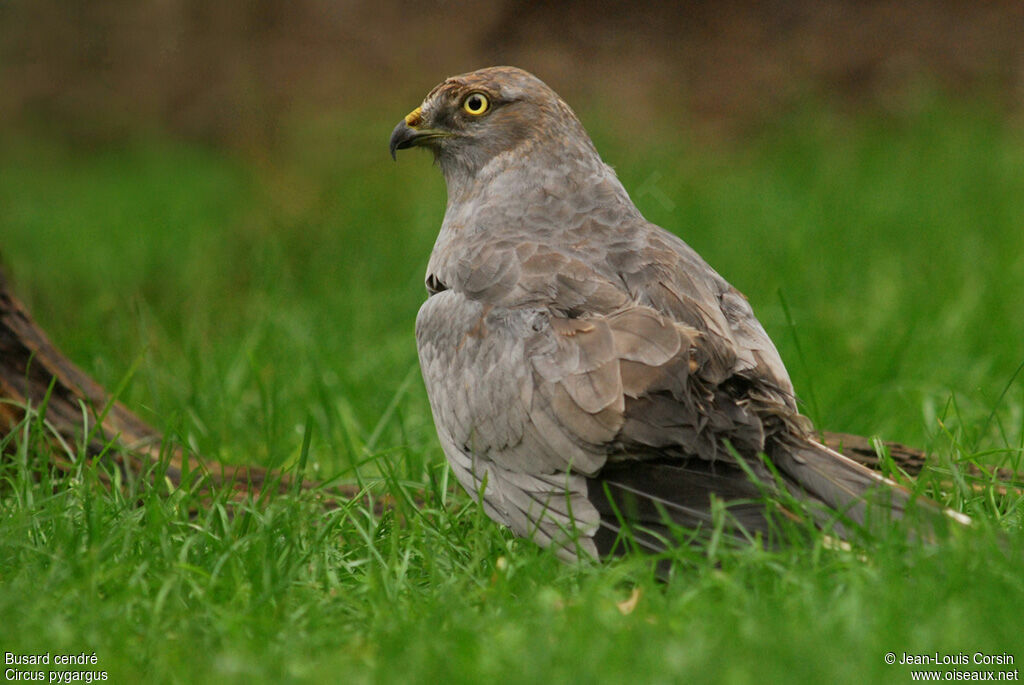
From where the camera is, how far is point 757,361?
Answer: 3.37 meters

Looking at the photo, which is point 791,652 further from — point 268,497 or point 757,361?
point 268,497

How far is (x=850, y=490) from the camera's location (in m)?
3.02

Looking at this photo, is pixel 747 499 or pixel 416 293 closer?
pixel 747 499

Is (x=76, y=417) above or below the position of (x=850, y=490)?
below

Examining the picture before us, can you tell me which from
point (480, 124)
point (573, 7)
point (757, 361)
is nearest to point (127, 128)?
point (573, 7)

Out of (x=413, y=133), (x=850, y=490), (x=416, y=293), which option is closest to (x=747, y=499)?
(x=850, y=490)

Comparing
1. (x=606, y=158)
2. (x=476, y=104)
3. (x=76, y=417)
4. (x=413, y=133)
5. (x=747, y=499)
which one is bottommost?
(x=76, y=417)

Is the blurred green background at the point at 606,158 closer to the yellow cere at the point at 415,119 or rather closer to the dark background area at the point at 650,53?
the dark background area at the point at 650,53

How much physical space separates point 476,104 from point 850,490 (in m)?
2.02

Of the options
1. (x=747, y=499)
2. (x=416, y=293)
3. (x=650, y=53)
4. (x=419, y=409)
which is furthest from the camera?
(x=650, y=53)

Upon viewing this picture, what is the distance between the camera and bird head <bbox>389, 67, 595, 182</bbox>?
4176 mm

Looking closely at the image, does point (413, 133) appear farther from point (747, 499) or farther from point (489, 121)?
point (747, 499)

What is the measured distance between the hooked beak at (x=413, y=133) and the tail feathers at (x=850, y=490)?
185 centimetres

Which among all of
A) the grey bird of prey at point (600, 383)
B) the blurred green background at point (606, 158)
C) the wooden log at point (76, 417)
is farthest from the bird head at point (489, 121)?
the wooden log at point (76, 417)
